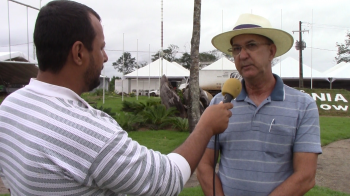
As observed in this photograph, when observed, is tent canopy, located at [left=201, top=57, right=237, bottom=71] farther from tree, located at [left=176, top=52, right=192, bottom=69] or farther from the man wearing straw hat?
tree, located at [left=176, top=52, right=192, bottom=69]

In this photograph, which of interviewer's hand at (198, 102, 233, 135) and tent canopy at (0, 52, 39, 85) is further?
tent canopy at (0, 52, 39, 85)

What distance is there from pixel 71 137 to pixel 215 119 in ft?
2.37

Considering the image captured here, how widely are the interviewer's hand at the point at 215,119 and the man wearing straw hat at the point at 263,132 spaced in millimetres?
653

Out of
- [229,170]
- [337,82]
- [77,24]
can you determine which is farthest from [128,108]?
[337,82]

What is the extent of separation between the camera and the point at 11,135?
48.0 inches

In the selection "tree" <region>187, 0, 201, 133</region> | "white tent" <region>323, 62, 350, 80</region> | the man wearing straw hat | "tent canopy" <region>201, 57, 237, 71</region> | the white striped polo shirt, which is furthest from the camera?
"white tent" <region>323, 62, 350, 80</region>

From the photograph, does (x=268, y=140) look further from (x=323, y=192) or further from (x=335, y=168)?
(x=335, y=168)

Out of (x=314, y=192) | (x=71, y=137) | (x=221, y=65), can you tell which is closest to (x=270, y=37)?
(x=71, y=137)

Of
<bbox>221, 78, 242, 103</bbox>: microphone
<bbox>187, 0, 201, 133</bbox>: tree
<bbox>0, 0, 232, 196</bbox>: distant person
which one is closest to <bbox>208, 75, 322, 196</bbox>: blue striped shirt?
<bbox>221, 78, 242, 103</bbox>: microphone

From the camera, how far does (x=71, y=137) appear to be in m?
1.11

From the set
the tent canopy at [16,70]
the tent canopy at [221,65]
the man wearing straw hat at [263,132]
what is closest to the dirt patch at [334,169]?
the man wearing straw hat at [263,132]

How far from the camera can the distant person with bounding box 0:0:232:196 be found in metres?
1.11

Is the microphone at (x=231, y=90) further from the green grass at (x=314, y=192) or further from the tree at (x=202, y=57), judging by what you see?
the tree at (x=202, y=57)

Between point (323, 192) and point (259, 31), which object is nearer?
point (259, 31)
